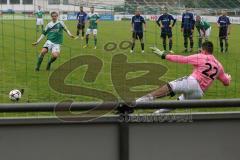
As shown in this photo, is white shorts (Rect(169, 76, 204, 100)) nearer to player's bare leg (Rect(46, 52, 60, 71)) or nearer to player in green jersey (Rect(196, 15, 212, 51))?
player in green jersey (Rect(196, 15, 212, 51))

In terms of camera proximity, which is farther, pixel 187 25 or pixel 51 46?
pixel 51 46

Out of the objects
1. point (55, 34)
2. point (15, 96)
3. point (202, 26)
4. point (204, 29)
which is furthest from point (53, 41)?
point (202, 26)

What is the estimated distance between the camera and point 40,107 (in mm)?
4320

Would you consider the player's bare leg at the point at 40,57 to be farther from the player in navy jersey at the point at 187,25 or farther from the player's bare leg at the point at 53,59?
the player in navy jersey at the point at 187,25

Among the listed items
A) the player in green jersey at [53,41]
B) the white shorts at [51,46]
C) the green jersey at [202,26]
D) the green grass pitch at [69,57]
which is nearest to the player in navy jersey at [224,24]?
the green grass pitch at [69,57]

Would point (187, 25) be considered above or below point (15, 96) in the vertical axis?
above

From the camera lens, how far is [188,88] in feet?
25.5

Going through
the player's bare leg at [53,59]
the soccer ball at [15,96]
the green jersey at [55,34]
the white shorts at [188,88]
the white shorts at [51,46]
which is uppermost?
the green jersey at [55,34]

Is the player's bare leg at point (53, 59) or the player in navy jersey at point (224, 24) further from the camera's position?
the player's bare leg at point (53, 59)

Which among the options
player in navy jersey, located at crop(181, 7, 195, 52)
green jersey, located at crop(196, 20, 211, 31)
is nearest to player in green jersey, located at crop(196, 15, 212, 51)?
green jersey, located at crop(196, 20, 211, 31)

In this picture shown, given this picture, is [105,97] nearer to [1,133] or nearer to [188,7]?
[1,133]

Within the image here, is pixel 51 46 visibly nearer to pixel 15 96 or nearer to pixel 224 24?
pixel 15 96

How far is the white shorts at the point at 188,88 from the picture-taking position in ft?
24.7

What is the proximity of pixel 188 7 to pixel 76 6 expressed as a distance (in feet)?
5.75
